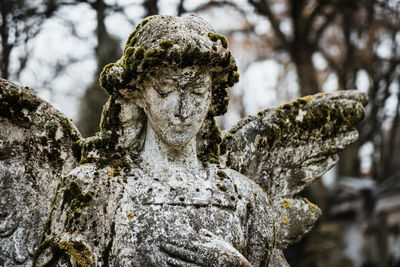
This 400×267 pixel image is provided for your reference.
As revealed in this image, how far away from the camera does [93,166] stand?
2.37 metres

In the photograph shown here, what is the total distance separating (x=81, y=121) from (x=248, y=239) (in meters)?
6.09

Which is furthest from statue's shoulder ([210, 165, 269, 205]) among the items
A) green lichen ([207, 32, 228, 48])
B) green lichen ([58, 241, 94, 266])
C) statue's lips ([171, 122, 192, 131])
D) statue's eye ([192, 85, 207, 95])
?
green lichen ([58, 241, 94, 266])

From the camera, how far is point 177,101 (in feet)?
7.64

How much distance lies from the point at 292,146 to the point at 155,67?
144 centimetres

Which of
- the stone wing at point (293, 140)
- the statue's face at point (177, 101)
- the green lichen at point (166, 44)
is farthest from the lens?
the stone wing at point (293, 140)

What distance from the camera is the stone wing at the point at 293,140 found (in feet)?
9.98

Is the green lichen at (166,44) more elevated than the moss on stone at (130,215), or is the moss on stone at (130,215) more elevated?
the green lichen at (166,44)

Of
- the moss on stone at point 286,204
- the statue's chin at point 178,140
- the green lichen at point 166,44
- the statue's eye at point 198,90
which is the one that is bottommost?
the statue's chin at point 178,140

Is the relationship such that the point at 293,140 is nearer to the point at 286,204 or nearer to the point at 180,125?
the point at 286,204

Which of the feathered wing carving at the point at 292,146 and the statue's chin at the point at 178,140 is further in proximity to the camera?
the feathered wing carving at the point at 292,146

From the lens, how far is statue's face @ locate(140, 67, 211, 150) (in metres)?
2.32

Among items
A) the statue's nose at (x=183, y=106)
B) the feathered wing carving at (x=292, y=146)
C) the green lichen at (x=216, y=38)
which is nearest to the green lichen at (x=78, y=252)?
the statue's nose at (x=183, y=106)

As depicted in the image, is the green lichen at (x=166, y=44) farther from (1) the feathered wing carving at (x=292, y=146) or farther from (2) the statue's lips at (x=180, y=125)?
(1) the feathered wing carving at (x=292, y=146)

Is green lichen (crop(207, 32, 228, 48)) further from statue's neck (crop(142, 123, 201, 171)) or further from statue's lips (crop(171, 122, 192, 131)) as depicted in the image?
statue's neck (crop(142, 123, 201, 171))
